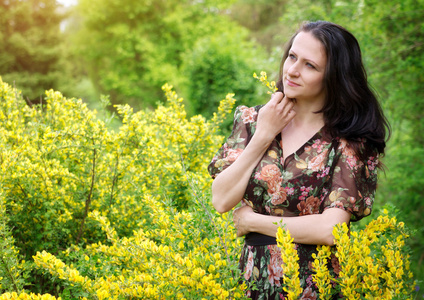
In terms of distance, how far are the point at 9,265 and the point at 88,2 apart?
21.3 m

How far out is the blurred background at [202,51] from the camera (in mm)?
6008

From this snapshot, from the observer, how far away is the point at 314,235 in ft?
5.81

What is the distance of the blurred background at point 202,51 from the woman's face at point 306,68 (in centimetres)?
417

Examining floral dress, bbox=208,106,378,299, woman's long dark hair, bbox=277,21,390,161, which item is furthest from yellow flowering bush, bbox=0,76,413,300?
woman's long dark hair, bbox=277,21,390,161

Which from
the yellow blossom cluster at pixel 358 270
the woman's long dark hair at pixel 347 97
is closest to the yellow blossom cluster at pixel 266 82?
the woman's long dark hair at pixel 347 97

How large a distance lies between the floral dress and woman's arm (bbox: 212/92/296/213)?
0.06m

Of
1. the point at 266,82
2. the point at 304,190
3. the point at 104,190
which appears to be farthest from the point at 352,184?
the point at 104,190

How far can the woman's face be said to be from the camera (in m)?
1.89

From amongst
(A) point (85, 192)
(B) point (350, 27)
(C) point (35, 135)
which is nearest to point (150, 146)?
(A) point (85, 192)

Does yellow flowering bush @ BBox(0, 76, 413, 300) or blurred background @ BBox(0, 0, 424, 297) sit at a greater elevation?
blurred background @ BBox(0, 0, 424, 297)

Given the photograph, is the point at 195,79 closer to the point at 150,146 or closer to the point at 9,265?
the point at 150,146

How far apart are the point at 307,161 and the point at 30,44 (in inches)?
779

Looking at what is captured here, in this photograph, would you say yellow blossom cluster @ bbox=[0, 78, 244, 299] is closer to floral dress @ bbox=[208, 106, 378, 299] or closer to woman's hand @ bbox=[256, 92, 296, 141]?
floral dress @ bbox=[208, 106, 378, 299]

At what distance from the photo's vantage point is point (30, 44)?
62.1 ft
